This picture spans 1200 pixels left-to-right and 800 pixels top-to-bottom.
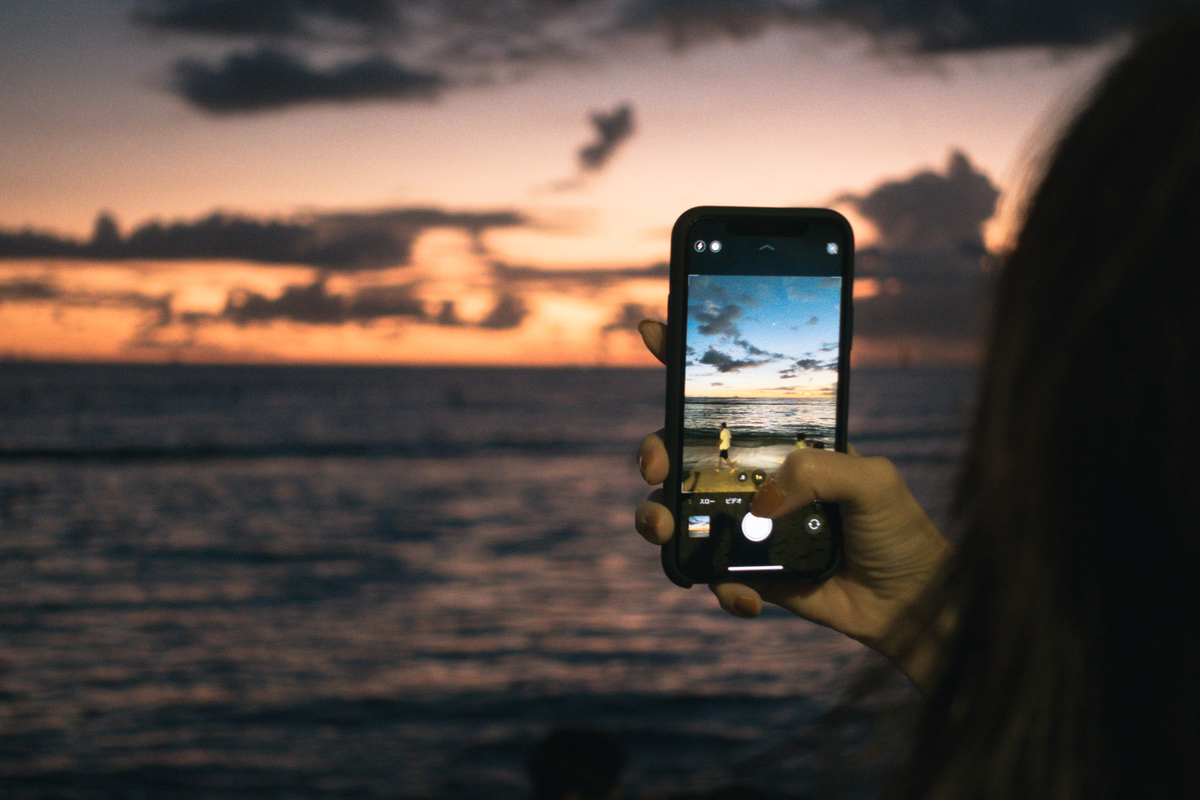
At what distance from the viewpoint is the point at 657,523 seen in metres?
2.04

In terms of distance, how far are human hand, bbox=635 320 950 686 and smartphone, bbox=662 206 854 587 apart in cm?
7

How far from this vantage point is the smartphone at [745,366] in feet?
6.84

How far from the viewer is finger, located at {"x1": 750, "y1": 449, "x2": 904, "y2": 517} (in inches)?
69.5

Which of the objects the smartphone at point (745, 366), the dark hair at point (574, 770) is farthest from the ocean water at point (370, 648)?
the dark hair at point (574, 770)

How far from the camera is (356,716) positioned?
10406 mm

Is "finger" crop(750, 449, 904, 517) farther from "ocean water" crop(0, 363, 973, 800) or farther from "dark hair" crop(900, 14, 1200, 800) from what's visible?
"dark hair" crop(900, 14, 1200, 800)

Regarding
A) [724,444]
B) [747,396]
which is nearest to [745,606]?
[724,444]

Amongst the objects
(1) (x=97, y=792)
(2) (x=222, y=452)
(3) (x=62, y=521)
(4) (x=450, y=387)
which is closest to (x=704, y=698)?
(1) (x=97, y=792)

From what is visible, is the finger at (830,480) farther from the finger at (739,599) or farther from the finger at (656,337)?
the finger at (656,337)

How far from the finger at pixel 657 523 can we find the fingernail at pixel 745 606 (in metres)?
0.22

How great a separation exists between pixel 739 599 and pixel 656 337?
662 mm

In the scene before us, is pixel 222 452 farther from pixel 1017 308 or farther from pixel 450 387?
pixel 450 387

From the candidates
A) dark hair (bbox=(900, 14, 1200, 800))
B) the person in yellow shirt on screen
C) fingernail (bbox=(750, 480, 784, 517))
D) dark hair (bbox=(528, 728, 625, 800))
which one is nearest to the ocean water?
dark hair (bbox=(900, 14, 1200, 800))

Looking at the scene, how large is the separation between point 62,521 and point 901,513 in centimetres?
2816
